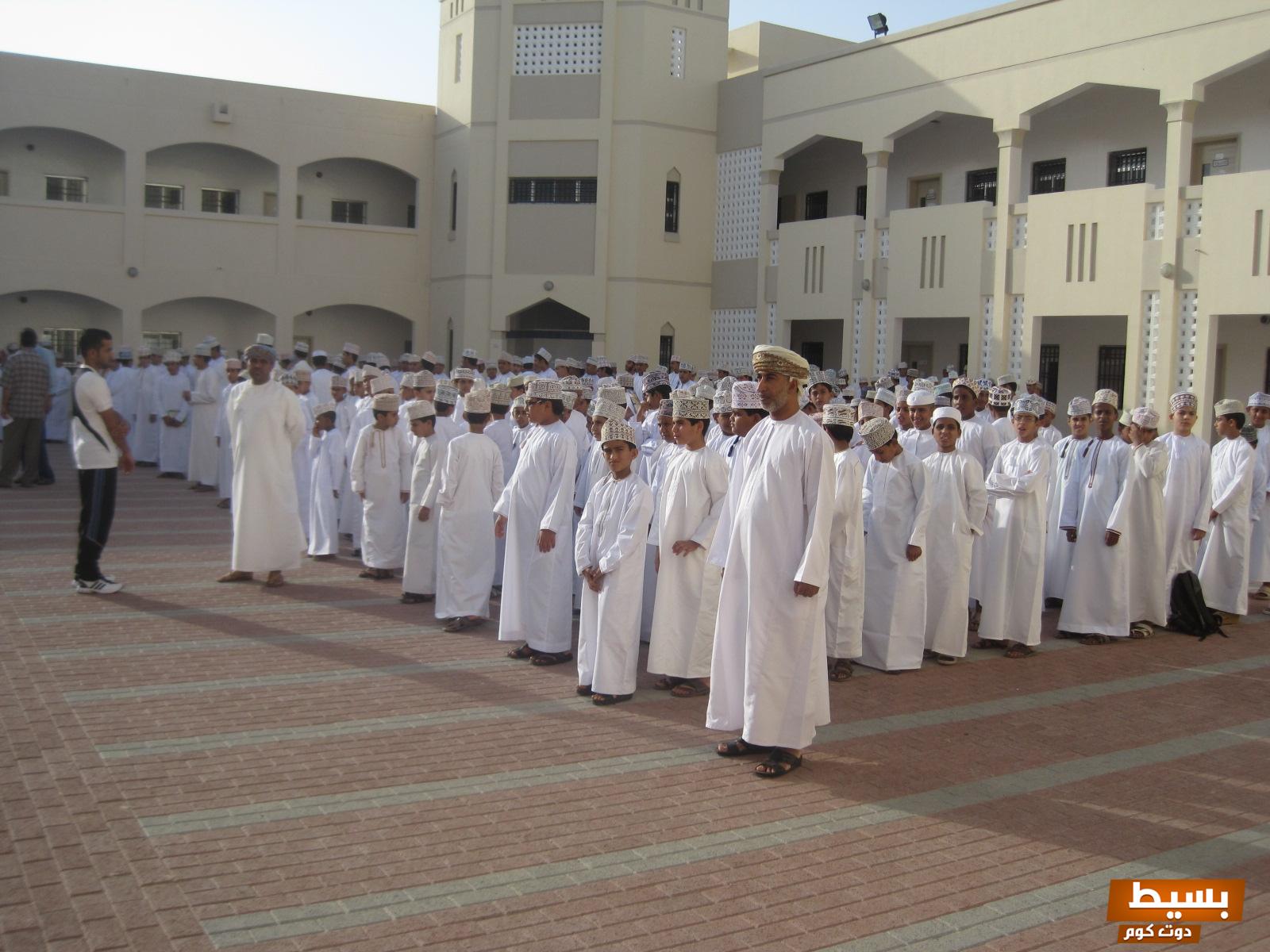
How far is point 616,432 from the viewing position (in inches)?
275

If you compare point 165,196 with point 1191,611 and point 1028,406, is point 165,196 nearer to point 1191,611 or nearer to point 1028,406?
point 1028,406

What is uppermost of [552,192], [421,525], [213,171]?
[213,171]

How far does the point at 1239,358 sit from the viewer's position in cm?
1819

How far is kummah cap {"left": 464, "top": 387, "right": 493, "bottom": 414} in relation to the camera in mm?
8797

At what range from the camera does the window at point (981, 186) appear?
21156 millimetres

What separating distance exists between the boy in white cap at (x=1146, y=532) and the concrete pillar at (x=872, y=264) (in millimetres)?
11818

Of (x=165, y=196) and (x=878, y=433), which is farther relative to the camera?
(x=165, y=196)

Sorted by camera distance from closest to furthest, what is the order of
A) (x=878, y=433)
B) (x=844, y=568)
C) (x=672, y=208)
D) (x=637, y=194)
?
(x=844, y=568)
(x=878, y=433)
(x=637, y=194)
(x=672, y=208)

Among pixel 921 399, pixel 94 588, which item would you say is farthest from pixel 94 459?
pixel 921 399

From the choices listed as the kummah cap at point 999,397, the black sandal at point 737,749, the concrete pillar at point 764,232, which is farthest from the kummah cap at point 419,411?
the concrete pillar at point 764,232

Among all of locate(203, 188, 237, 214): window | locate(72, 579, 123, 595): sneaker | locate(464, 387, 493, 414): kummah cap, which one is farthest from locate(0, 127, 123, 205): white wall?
locate(464, 387, 493, 414): kummah cap

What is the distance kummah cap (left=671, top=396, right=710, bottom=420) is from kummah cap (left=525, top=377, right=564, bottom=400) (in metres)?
1.30

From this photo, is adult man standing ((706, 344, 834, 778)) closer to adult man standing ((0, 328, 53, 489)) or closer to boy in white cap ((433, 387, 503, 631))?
boy in white cap ((433, 387, 503, 631))

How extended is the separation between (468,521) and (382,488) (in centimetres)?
204
